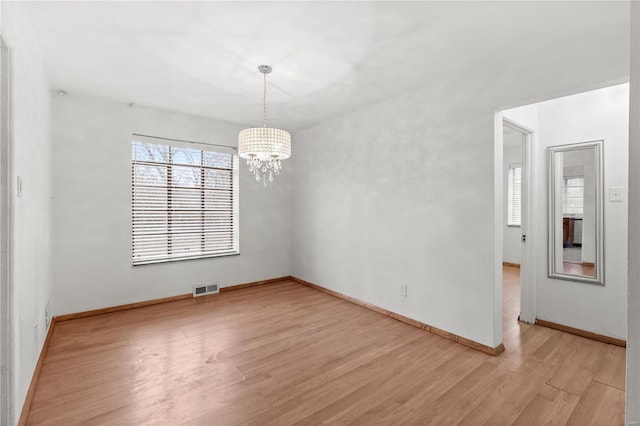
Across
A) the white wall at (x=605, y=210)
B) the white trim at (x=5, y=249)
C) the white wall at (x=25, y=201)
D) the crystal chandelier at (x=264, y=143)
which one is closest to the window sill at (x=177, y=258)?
the white wall at (x=25, y=201)

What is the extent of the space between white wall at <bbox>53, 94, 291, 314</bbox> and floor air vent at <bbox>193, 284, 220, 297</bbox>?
0.24 feet

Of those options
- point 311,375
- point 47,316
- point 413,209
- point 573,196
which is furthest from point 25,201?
point 573,196

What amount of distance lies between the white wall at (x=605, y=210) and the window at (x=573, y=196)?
18cm

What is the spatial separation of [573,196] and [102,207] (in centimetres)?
529

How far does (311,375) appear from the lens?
244cm

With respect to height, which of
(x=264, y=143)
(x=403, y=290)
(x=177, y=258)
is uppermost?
(x=264, y=143)

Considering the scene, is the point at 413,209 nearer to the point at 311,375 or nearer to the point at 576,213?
the point at 576,213

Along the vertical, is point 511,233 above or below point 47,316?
above

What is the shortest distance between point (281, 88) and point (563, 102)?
2979 mm

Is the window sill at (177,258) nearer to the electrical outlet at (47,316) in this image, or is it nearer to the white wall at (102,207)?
the white wall at (102,207)

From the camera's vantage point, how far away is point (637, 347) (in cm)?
69

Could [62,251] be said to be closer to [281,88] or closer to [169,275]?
[169,275]

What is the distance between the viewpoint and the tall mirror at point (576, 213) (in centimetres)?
307

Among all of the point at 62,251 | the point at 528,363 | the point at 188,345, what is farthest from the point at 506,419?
the point at 62,251
